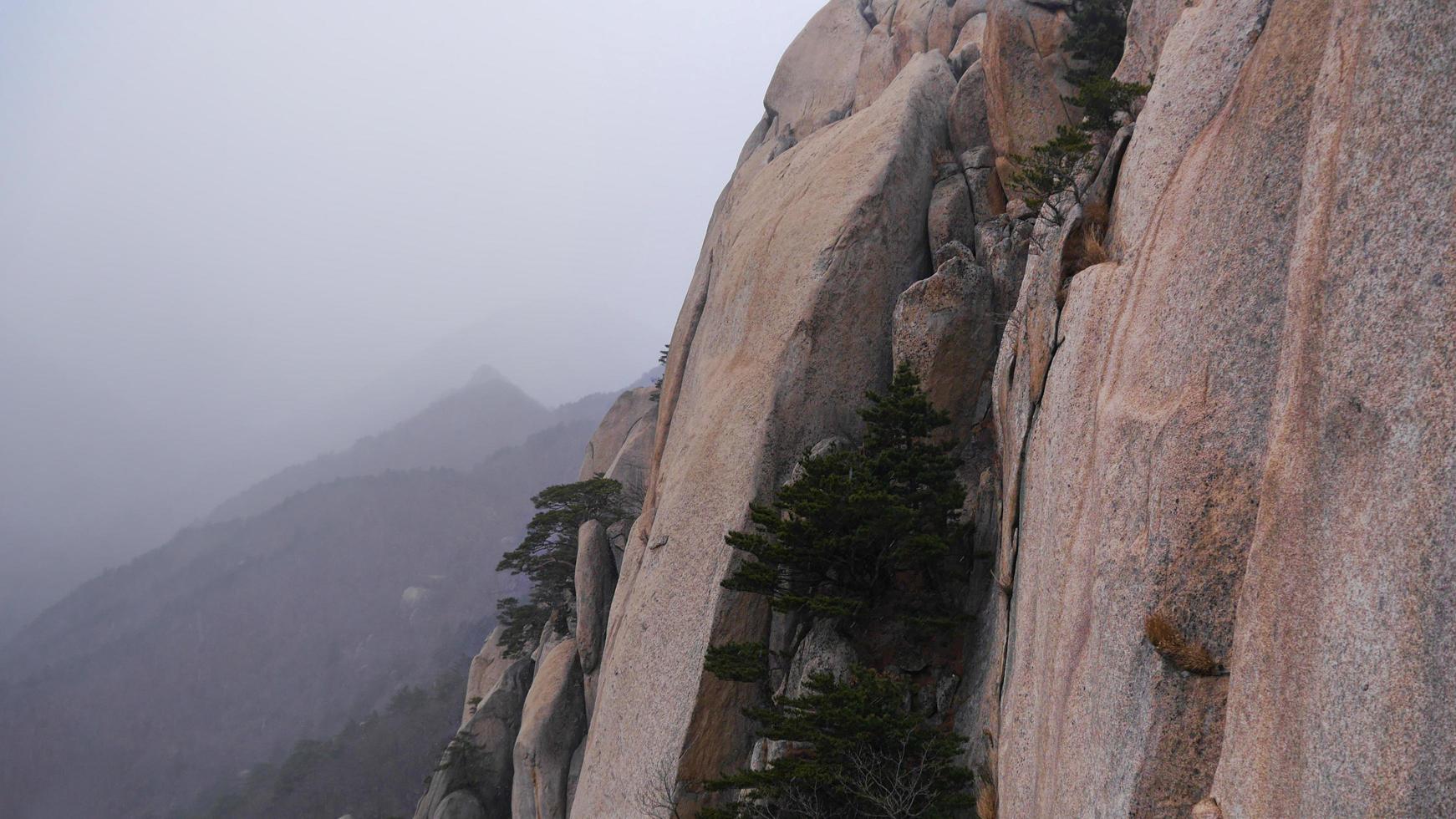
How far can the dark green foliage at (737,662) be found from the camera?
41.7ft

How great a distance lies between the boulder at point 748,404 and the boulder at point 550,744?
5076mm

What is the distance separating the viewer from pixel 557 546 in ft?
95.2

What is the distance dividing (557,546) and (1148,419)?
24887 mm

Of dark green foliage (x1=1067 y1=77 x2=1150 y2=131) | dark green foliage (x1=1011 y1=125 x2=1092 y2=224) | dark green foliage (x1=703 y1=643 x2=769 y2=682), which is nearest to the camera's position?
dark green foliage (x1=1011 y1=125 x2=1092 y2=224)

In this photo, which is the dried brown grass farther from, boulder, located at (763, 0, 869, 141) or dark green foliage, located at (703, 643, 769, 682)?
boulder, located at (763, 0, 869, 141)

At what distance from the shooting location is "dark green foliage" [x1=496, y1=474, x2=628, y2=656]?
27.4 metres

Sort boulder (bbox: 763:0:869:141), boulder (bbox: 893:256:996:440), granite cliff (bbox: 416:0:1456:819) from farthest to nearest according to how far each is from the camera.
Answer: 1. boulder (bbox: 763:0:869:141)
2. boulder (bbox: 893:256:996:440)
3. granite cliff (bbox: 416:0:1456:819)

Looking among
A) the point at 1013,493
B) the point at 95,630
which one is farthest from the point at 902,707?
→ the point at 95,630

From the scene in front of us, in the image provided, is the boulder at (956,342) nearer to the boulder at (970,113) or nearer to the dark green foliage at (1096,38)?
the dark green foliage at (1096,38)

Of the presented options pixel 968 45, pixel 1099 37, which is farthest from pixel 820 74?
pixel 1099 37

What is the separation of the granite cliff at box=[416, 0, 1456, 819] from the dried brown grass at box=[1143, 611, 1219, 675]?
28mm

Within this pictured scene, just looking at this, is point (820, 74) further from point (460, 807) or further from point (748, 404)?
point (460, 807)

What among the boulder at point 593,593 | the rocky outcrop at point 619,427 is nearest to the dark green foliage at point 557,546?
the boulder at point 593,593

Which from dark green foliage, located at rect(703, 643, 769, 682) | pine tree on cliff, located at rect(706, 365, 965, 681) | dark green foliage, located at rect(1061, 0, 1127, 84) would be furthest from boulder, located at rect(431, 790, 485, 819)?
dark green foliage, located at rect(1061, 0, 1127, 84)
